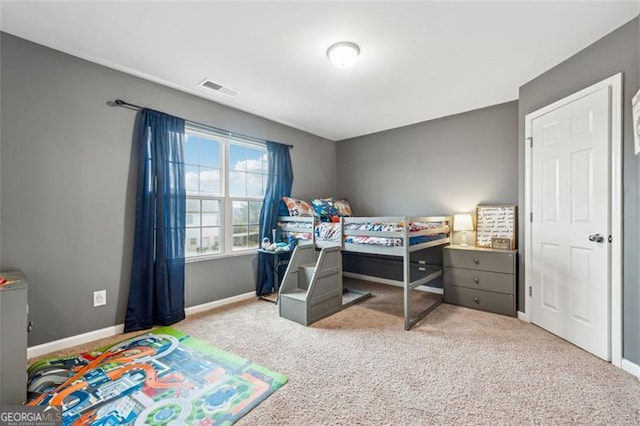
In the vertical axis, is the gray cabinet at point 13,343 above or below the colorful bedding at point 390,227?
below

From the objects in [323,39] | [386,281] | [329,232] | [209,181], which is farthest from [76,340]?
[386,281]

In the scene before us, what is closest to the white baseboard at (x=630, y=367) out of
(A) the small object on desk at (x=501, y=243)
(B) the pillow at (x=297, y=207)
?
(A) the small object on desk at (x=501, y=243)

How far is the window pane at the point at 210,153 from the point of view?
3180mm

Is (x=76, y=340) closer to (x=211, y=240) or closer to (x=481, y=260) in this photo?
(x=211, y=240)

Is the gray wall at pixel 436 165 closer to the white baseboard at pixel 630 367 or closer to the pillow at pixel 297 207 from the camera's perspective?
the pillow at pixel 297 207

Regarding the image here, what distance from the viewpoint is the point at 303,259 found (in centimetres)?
322

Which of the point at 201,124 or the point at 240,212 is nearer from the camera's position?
the point at 201,124

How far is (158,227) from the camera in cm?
267

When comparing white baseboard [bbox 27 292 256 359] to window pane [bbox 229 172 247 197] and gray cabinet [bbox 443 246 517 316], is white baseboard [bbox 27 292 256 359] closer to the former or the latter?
window pane [bbox 229 172 247 197]

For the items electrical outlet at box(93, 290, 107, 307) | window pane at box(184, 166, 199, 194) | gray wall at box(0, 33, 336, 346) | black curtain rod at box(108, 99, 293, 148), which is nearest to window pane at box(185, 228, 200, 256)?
window pane at box(184, 166, 199, 194)

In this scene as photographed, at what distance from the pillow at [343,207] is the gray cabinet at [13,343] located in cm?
338

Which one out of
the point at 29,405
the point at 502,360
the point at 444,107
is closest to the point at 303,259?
the point at 502,360

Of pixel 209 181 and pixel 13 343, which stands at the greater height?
pixel 209 181

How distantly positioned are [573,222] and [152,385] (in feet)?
11.0
